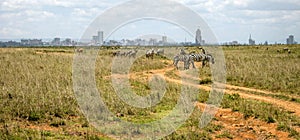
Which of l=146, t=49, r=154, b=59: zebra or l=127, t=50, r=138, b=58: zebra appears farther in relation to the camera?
l=146, t=49, r=154, b=59: zebra

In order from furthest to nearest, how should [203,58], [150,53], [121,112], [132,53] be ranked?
[150,53], [132,53], [203,58], [121,112]

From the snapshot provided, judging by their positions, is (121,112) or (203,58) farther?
(203,58)

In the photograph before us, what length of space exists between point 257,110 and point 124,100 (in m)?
4.03

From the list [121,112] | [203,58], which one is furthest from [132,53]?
[121,112]

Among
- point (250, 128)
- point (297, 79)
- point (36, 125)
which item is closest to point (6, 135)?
point (36, 125)

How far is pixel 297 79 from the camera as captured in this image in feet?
56.3

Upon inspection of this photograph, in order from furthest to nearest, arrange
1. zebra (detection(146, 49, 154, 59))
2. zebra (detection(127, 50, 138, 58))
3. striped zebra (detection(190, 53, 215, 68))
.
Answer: zebra (detection(146, 49, 154, 59)), zebra (detection(127, 50, 138, 58)), striped zebra (detection(190, 53, 215, 68))

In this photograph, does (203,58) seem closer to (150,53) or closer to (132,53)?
(132,53)

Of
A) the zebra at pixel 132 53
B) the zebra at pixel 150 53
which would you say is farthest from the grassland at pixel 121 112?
the zebra at pixel 150 53

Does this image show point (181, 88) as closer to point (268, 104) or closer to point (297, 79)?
point (268, 104)

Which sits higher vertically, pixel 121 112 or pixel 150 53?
pixel 150 53

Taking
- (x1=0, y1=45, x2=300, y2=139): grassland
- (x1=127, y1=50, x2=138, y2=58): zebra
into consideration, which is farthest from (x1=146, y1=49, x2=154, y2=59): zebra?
(x1=0, y1=45, x2=300, y2=139): grassland

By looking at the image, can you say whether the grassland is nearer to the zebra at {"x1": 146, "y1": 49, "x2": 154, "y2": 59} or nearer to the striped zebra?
the striped zebra

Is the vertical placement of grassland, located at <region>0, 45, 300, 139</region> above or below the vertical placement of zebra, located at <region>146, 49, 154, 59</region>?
below
